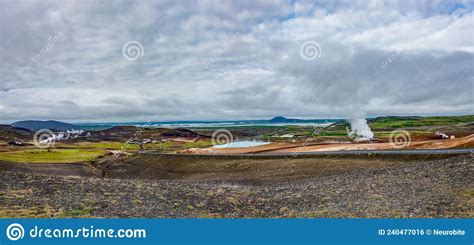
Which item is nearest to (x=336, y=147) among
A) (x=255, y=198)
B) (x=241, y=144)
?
(x=241, y=144)

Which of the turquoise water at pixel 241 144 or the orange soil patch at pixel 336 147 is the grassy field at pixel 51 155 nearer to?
the orange soil patch at pixel 336 147

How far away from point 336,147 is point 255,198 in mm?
34728

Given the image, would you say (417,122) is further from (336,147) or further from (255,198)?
(255,198)

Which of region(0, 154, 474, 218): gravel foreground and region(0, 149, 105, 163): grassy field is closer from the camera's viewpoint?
region(0, 154, 474, 218): gravel foreground

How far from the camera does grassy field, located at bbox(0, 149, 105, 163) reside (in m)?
53.6

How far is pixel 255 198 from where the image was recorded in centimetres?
2812

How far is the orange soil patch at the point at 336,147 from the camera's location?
54147 millimetres

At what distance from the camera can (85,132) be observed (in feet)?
218

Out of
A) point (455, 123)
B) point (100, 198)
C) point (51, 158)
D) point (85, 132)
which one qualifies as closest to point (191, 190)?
point (100, 198)

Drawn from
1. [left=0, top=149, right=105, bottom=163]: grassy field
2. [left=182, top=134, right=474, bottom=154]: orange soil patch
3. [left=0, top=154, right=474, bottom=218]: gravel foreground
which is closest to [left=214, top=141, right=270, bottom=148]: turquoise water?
[left=182, top=134, right=474, bottom=154]: orange soil patch

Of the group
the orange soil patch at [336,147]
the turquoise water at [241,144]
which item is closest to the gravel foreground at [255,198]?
the orange soil patch at [336,147]

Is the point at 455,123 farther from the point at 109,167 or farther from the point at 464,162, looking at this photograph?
the point at 109,167

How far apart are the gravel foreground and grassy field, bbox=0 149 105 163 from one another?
25.7 meters

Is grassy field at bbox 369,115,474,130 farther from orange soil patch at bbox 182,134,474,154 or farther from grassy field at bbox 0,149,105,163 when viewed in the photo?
grassy field at bbox 0,149,105,163
